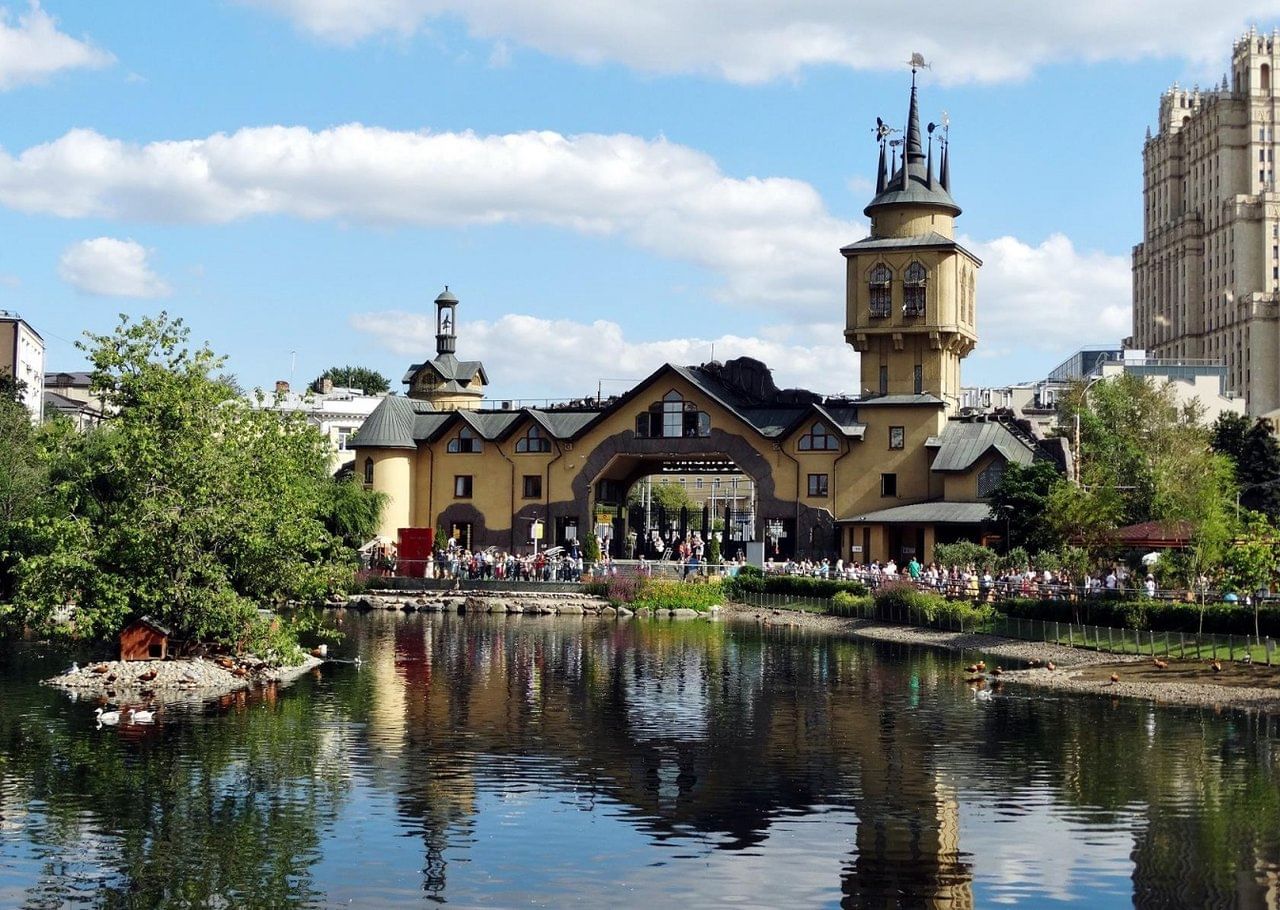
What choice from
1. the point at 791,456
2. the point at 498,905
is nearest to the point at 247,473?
the point at 498,905

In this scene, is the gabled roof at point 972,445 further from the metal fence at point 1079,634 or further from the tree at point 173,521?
the tree at point 173,521

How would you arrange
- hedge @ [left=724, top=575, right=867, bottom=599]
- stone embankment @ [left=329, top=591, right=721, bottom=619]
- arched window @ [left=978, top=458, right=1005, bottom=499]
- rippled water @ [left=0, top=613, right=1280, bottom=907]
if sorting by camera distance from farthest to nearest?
arched window @ [left=978, top=458, right=1005, bottom=499] < stone embankment @ [left=329, top=591, right=721, bottom=619] < hedge @ [left=724, top=575, right=867, bottom=599] < rippled water @ [left=0, top=613, right=1280, bottom=907]

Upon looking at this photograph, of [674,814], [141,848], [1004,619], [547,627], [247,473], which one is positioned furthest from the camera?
[547,627]

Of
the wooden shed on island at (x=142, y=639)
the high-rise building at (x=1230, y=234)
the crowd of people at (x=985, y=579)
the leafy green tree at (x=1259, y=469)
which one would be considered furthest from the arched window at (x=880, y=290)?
the high-rise building at (x=1230, y=234)

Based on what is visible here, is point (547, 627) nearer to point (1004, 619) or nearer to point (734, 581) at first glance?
point (734, 581)

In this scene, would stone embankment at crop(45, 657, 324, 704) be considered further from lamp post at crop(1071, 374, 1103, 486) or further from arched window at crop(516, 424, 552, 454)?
arched window at crop(516, 424, 552, 454)

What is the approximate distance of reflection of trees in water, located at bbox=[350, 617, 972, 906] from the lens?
89.5 feet

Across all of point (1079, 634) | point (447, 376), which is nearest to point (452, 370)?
point (447, 376)

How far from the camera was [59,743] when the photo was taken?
3425 centimetres

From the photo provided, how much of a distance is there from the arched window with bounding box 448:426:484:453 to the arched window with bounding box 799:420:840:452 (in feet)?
66.5

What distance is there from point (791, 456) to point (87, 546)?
52096 mm

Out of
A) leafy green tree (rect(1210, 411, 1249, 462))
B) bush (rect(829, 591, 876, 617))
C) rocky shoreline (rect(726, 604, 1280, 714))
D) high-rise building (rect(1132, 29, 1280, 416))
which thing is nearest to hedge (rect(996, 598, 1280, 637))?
rocky shoreline (rect(726, 604, 1280, 714))

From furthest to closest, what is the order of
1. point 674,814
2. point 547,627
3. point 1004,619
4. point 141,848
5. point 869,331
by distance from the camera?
point 869,331 < point 547,627 < point 1004,619 < point 674,814 < point 141,848

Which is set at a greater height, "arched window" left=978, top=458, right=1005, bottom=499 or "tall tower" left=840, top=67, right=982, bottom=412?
"tall tower" left=840, top=67, right=982, bottom=412
